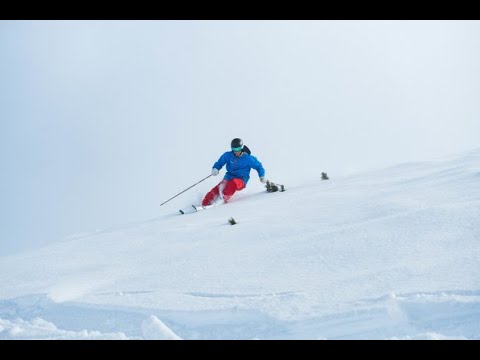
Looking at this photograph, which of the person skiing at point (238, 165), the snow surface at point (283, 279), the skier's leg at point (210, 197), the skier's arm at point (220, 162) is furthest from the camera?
the skier's arm at point (220, 162)

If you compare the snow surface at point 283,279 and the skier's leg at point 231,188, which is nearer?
the snow surface at point 283,279

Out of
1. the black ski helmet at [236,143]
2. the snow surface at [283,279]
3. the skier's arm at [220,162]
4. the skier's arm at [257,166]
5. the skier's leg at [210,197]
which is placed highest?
the black ski helmet at [236,143]

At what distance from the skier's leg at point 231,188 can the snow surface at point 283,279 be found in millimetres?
2771

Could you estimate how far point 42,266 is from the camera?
374 cm

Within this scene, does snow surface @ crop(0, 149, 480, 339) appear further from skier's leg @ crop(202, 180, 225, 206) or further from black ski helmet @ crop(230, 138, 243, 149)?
black ski helmet @ crop(230, 138, 243, 149)

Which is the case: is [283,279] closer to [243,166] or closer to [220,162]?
[243,166]

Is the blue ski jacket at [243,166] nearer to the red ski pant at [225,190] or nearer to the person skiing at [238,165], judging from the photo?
the person skiing at [238,165]

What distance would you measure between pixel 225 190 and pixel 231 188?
0.41ft

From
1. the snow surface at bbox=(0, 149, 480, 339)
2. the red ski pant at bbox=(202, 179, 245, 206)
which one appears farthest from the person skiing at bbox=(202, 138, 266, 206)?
the snow surface at bbox=(0, 149, 480, 339)

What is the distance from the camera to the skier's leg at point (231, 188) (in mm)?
7121

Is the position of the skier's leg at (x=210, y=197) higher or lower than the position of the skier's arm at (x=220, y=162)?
lower

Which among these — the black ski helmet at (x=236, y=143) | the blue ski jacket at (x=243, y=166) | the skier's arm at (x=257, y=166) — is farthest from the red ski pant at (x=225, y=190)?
the black ski helmet at (x=236, y=143)

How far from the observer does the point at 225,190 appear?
720 centimetres

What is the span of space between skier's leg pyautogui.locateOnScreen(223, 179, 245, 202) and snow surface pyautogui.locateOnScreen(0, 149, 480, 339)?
2.77 metres
